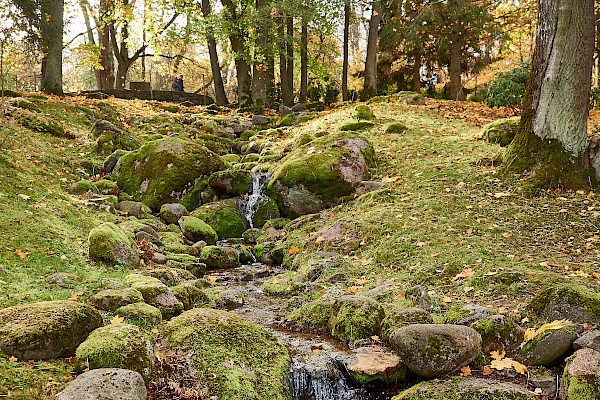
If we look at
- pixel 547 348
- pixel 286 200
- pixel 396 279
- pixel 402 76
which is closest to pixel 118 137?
pixel 286 200

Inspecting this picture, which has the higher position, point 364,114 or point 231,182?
point 364,114

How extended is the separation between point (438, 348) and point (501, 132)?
797cm

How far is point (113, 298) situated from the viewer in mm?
4773

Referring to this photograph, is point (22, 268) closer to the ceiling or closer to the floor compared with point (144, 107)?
closer to the floor

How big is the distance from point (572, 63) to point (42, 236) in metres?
8.24

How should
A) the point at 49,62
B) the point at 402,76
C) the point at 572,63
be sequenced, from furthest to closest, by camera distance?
1. the point at 402,76
2. the point at 49,62
3. the point at 572,63

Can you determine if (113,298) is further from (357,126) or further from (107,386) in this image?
(357,126)

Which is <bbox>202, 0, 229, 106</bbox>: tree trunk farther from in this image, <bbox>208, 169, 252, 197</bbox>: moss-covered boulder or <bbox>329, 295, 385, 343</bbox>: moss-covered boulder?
<bbox>329, 295, 385, 343</bbox>: moss-covered boulder

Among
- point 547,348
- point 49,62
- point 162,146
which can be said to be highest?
point 49,62

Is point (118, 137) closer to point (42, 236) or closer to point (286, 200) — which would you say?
point (286, 200)

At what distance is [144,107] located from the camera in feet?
61.5

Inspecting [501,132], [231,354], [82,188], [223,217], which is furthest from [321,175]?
[231,354]

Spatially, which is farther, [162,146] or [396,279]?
[162,146]

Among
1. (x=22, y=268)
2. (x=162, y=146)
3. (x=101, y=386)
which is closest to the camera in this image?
(x=101, y=386)
